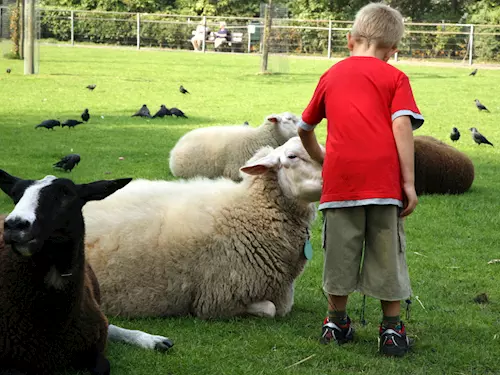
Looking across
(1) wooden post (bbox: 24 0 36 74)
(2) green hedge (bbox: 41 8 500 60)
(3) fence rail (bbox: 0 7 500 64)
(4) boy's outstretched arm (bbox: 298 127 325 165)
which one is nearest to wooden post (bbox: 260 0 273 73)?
(1) wooden post (bbox: 24 0 36 74)

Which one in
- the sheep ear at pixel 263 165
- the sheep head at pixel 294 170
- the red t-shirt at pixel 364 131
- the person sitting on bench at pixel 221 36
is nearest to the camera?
the red t-shirt at pixel 364 131

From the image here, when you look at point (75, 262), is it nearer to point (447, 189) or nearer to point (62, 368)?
point (62, 368)

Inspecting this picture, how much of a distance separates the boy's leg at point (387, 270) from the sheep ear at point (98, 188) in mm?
1439

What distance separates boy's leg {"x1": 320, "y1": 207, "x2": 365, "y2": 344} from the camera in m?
4.71

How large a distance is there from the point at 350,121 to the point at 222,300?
5.19ft

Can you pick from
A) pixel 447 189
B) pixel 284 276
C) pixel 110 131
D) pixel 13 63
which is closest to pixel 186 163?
pixel 447 189

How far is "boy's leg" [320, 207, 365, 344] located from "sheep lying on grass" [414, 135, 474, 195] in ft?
18.0

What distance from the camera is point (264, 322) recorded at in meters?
5.48

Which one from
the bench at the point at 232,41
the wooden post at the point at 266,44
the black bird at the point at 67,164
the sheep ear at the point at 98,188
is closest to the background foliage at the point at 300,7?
the bench at the point at 232,41

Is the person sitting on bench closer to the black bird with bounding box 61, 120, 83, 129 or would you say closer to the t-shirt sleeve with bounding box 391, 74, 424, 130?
the black bird with bounding box 61, 120, 83, 129

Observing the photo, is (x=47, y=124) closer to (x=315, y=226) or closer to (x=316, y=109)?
(x=315, y=226)

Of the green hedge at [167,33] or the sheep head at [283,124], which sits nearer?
the sheep head at [283,124]

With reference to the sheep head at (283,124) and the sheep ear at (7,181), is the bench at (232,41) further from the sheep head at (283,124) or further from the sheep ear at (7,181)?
the sheep ear at (7,181)

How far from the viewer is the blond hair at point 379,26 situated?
4727 mm
